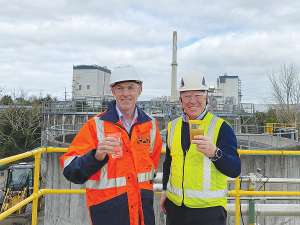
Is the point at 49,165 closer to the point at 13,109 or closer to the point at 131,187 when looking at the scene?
the point at 131,187

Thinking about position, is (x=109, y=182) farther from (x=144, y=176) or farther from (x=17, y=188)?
(x=17, y=188)

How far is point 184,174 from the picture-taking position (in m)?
2.26

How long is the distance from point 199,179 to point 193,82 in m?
0.97

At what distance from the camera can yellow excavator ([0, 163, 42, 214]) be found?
11805 mm

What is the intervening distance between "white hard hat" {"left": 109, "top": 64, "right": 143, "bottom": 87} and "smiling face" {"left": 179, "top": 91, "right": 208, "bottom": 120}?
1.83ft

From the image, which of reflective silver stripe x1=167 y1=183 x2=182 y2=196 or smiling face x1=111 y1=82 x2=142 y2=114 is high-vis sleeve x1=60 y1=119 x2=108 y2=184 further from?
reflective silver stripe x1=167 y1=183 x2=182 y2=196

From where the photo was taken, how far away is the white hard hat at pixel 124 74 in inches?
88.8

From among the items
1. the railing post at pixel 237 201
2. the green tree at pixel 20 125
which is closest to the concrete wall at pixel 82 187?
the railing post at pixel 237 201

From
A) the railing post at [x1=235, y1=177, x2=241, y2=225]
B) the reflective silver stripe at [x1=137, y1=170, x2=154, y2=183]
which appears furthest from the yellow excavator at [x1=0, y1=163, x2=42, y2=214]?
the reflective silver stripe at [x1=137, y1=170, x2=154, y2=183]

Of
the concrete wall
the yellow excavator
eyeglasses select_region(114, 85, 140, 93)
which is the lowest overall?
the yellow excavator

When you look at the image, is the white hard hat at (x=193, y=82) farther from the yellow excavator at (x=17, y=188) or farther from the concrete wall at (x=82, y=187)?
the yellow excavator at (x=17, y=188)

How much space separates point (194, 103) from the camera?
2.44 meters

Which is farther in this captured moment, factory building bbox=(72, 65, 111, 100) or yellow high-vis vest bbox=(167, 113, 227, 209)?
factory building bbox=(72, 65, 111, 100)

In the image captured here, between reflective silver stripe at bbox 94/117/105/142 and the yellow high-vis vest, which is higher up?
reflective silver stripe at bbox 94/117/105/142
